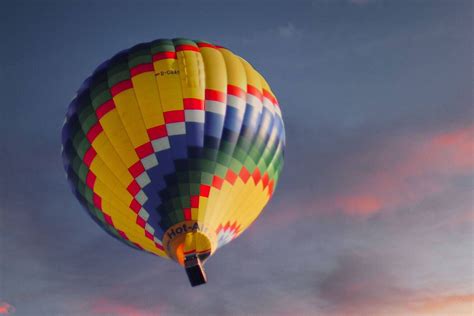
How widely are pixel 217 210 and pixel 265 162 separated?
115 inches

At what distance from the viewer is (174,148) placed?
1688 centimetres

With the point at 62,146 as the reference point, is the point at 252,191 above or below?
below

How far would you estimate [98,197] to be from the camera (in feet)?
59.3

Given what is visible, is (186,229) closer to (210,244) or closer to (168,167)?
(210,244)

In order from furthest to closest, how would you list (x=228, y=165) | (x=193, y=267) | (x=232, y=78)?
(x=232, y=78), (x=228, y=165), (x=193, y=267)

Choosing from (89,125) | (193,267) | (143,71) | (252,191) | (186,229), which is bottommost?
(193,267)

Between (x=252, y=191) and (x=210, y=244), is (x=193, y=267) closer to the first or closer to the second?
(x=210, y=244)

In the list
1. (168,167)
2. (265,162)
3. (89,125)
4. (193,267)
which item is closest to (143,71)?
(89,125)

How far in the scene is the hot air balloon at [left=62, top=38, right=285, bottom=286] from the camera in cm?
1662

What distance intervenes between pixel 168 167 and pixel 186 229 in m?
2.07

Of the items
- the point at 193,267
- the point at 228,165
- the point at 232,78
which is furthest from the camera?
the point at 232,78

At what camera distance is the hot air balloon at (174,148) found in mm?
16625

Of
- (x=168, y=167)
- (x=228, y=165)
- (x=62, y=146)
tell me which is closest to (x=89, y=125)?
(x=62, y=146)

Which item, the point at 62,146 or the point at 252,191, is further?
the point at 62,146
